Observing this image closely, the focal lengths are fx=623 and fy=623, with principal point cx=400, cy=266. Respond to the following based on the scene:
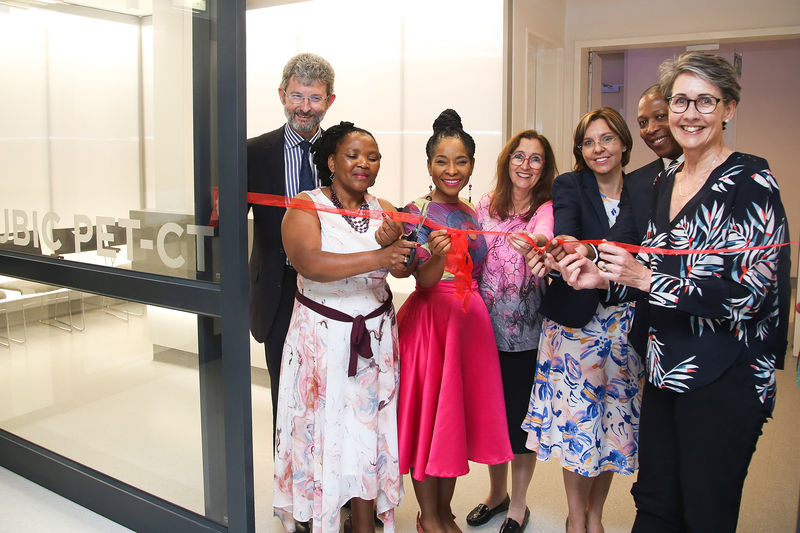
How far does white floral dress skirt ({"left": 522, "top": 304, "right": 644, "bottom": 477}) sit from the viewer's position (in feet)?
7.61

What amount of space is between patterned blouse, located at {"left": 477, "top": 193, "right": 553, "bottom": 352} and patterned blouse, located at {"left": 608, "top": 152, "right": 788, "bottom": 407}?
683mm

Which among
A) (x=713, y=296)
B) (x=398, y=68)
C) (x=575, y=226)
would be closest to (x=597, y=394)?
(x=575, y=226)

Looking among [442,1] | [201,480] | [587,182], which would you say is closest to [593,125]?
[587,182]

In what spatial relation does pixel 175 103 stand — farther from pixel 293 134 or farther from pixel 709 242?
pixel 709 242

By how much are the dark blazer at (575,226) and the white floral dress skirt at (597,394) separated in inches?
4.0

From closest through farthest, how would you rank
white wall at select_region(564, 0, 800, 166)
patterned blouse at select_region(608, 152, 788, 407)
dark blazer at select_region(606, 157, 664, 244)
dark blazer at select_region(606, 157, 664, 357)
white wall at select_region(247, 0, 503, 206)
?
patterned blouse at select_region(608, 152, 788, 407) → dark blazer at select_region(606, 157, 664, 357) → dark blazer at select_region(606, 157, 664, 244) → white wall at select_region(247, 0, 503, 206) → white wall at select_region(564, 0, 800, 166)

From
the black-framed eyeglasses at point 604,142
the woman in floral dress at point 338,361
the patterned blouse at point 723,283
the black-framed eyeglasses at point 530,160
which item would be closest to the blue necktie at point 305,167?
the woman in floral dress at point 338,361

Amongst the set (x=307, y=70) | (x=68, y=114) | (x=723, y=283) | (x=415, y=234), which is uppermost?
(x=307, y=70)

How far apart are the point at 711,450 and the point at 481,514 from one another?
1.28 metres

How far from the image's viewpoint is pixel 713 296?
5.63 feet

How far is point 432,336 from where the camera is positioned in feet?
7.79

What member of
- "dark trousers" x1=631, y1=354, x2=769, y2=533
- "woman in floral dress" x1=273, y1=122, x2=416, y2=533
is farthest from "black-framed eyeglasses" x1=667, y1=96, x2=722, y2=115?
"woman in floral dress" x1=273, y1=122, x2=416, y2=533

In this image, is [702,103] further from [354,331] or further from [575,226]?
[354,331]

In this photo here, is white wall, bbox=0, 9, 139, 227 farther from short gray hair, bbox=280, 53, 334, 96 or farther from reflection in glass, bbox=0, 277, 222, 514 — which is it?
short gray hair, bbox=280, 53, 334, 96
